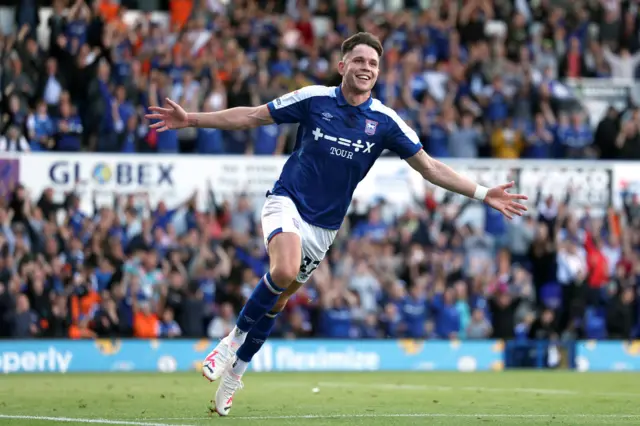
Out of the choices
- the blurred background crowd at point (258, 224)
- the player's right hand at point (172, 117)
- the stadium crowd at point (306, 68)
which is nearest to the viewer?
the player's right hand at point (172, 117)

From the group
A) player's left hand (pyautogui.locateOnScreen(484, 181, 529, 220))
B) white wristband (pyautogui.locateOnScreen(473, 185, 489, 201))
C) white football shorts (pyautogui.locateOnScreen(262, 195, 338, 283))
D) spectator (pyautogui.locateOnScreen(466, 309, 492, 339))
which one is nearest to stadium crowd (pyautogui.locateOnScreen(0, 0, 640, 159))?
spectator (pyautogui.locateOnScreen(466, 309, 492, 339))

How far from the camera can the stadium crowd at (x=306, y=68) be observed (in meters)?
24.8

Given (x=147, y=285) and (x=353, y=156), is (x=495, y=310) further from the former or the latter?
(x=353, y=156)

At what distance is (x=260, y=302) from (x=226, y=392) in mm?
846

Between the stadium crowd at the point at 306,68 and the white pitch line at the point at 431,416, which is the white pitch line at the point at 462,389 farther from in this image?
the stadium crowd at the point at 306,68

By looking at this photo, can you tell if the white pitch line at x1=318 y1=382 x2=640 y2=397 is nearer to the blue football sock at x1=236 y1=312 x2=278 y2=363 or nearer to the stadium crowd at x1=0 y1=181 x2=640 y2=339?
the stadium crowd at x1=0 y1=181 x2=640 y2=339

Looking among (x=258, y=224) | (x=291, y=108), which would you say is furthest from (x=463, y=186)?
(x=258, y=224)

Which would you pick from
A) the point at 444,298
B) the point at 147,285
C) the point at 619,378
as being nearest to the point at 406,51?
the point at 444,298

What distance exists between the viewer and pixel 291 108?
11508 millimetres

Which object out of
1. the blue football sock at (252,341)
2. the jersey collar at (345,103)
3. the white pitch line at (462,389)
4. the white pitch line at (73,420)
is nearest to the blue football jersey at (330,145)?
the jersey collar at (345,103)

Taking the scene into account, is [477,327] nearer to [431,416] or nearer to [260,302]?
[431,416]

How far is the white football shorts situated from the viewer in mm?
11141

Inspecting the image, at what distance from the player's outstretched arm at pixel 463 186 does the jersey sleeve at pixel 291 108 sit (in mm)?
1079

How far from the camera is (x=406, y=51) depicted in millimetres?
28594
